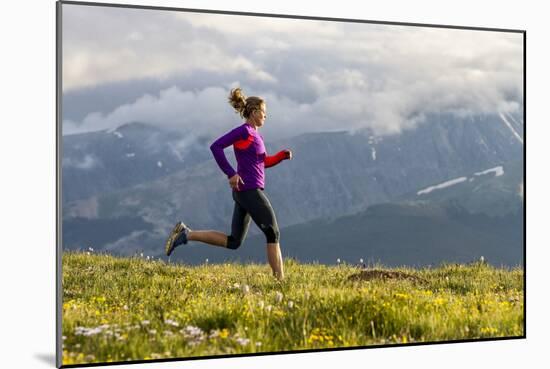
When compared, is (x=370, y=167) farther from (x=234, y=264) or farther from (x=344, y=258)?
(x=234, y=264)

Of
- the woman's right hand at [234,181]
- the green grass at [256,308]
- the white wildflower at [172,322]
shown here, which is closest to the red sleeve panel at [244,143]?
the woman's right hand at [234,181]

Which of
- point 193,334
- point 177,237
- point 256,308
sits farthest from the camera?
point 177,237

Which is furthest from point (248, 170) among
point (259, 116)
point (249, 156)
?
point (259, 116)

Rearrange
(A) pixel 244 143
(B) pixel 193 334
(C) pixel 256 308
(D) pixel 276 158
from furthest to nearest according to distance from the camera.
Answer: (D) pixel 276 158
(A) pixel 244 143
(C) pixel 256 308
(B) pixel 193 334

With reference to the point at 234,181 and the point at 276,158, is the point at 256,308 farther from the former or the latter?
the point at 276,158

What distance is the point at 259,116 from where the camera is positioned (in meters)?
11.5

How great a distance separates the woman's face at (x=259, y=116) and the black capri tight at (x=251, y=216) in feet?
2.48

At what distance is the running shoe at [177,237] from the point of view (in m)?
11.6

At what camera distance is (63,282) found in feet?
36.0

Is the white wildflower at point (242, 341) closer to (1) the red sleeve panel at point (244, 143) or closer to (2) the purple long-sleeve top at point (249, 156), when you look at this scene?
(2) the purple long-sleeve top at point (249, 156)

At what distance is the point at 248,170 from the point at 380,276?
2148mm

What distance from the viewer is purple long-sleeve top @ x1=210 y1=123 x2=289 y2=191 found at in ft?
37.2

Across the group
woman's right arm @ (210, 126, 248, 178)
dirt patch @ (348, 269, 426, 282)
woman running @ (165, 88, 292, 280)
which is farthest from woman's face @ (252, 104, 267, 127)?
dirt patch @ (348, 269, 426, 282)

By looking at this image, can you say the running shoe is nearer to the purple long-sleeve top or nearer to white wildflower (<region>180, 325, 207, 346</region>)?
the purple long-sleeve top
